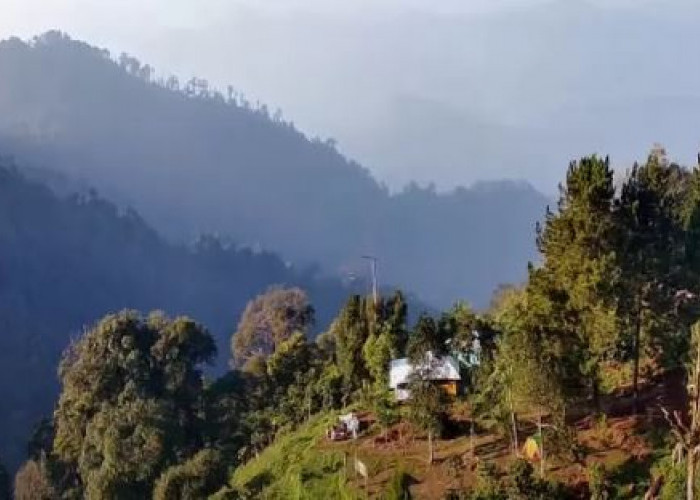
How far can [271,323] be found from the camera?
179 ft

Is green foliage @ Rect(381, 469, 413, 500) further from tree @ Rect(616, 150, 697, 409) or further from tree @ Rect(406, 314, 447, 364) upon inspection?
tree @ Rect(616, 150, 697, 409)

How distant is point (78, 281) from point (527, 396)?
99722 millimetres

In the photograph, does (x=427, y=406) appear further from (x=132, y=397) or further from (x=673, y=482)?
(x=132, y=397)

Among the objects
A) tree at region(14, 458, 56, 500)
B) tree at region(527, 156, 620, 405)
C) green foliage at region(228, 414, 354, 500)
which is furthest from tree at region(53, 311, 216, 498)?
tree at region(527, 156, 620, 405)

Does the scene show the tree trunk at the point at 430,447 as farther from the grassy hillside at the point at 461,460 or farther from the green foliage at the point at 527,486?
the green foliage at the point at 527,486

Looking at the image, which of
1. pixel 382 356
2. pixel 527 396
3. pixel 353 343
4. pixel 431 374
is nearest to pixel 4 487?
pixel 353 343

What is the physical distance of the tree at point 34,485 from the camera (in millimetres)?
43969

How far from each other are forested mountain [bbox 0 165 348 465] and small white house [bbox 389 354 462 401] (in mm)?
49267

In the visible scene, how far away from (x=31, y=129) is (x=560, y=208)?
585ft

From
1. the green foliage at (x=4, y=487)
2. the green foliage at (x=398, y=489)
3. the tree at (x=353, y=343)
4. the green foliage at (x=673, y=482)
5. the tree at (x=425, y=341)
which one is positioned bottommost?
the green foliage at (x=673, y=482)

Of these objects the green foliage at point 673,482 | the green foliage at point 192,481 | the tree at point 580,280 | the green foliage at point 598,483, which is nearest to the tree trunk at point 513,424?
the tree at point 580,280

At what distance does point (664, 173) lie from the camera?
29.0 metres

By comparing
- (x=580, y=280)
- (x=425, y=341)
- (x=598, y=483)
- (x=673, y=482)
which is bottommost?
(x=673, y=482)

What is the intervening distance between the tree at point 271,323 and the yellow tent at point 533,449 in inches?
1058
